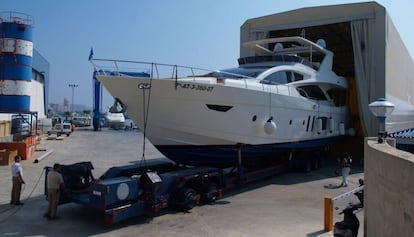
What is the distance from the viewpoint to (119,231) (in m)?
7.08

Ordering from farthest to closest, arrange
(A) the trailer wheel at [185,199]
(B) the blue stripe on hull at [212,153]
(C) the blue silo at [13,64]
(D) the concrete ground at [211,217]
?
1. (C) the blue silo at [13,64]
2. (B) the blue stripe on hull at [212,153]
3. (A) the trailer wheel at [185,199]
4. (D) the concrete ground at [211,217]

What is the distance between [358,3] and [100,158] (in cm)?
1426

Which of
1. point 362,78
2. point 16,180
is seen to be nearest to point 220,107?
point 16,180

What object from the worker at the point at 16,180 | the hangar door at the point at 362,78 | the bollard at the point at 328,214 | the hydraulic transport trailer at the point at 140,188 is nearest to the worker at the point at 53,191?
the hydraulic transport trailer at the point at 140,188

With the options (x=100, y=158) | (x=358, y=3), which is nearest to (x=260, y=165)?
(x=100, y=158)

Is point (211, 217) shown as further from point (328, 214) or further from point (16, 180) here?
point (16, 180)

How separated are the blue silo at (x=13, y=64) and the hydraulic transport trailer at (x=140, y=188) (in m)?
9.50

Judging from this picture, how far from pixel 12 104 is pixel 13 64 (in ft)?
5.82

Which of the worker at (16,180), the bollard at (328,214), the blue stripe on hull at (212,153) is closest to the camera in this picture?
the bollard at (328,214)

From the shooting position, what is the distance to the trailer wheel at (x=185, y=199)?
8.38 m

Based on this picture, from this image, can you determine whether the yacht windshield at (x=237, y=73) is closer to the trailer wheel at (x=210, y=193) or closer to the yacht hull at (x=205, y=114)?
the yacht hull at (x=205, y=114)

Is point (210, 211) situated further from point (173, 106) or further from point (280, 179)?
point (280, 179)

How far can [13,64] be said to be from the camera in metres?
16.2

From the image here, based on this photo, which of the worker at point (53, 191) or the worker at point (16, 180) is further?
the worker at point (16, 180)
